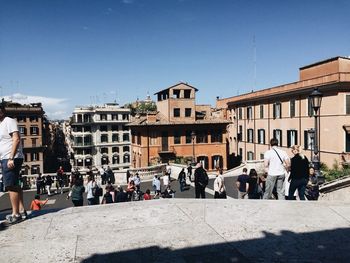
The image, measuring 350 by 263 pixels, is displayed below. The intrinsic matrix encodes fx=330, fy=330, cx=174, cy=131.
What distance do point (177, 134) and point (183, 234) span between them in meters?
38.4

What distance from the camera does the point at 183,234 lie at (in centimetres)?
514

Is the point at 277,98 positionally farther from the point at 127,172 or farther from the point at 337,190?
the point at 337,190

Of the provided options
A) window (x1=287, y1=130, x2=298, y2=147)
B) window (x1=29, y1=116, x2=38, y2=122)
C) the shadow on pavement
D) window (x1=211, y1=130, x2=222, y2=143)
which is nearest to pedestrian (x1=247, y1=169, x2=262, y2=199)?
the shadow on pavement

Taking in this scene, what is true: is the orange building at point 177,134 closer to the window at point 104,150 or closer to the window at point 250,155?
the window at point 250,155

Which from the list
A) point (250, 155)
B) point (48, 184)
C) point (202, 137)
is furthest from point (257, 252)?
point (250, 155)

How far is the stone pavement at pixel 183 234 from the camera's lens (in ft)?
14.4

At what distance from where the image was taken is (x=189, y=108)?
45.8 metres

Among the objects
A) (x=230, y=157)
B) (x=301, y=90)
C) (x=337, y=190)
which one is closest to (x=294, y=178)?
(x=337, y=190)

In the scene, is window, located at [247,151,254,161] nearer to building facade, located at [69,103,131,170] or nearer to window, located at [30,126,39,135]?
building facade, located at [69,103,131,170]

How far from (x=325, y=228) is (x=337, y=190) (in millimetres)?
12426

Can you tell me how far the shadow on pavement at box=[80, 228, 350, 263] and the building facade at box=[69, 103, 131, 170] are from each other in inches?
2874

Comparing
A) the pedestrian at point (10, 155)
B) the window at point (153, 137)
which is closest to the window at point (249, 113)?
the window at point (153, 137)

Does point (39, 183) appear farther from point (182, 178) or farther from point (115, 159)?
point (115, 159)

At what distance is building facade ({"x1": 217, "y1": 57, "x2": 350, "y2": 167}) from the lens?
3061cm
